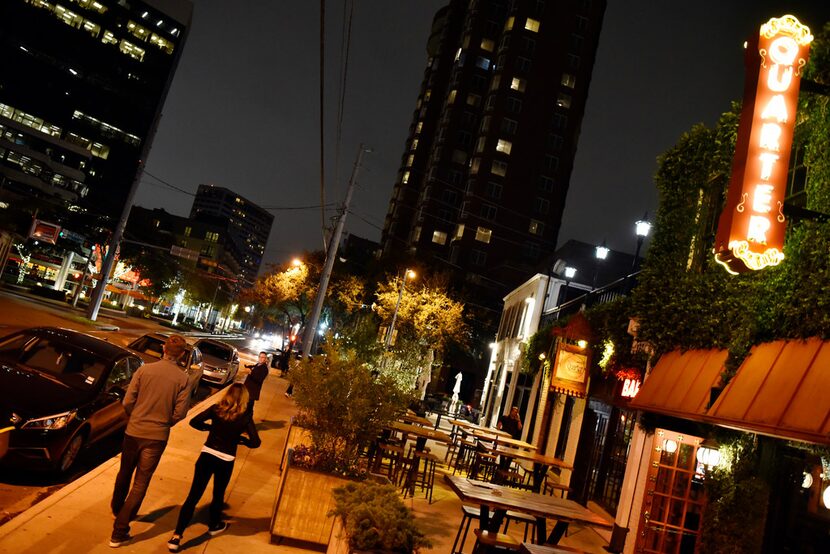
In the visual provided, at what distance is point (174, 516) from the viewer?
6328 mm

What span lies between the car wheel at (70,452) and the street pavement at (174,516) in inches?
14.9

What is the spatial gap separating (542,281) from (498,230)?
4026 centimetres

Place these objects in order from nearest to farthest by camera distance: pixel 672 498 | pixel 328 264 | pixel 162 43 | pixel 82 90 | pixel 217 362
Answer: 1. pixel 672 498
2. pixel 328 264
3. pixel 217 362
4. pixel 82 90
5. pixel 162 43

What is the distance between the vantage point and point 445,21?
303 feet

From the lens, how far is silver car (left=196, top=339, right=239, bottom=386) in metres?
19.6

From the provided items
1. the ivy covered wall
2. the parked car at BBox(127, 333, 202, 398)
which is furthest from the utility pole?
the ivy covered wall

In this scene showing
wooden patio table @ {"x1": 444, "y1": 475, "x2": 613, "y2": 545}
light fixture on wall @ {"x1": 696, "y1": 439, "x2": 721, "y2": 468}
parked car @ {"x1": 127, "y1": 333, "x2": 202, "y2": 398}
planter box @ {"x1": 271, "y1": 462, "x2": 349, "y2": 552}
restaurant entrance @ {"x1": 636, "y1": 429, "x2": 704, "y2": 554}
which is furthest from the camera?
parked car @ {"x1": 127, "y1": 333, "x2": 202, "y2": 398}

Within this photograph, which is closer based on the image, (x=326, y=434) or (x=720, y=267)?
(x=326, y=434)

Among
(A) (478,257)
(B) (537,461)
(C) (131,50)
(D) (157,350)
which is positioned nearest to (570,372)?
(B) (537,461)

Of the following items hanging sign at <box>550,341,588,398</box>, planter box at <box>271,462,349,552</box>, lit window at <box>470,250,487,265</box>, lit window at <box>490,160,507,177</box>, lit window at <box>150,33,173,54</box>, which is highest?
lit window at <box>150,33,173,54</box>

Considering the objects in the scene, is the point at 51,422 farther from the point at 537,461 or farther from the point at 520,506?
the point at 537,461

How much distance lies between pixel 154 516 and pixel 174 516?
219 millimetres

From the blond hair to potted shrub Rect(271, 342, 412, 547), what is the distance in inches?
35.6

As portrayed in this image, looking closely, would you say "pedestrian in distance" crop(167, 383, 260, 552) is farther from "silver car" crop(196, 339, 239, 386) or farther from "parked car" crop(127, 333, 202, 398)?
"silver car" crop(196, 339, 239, 386)
